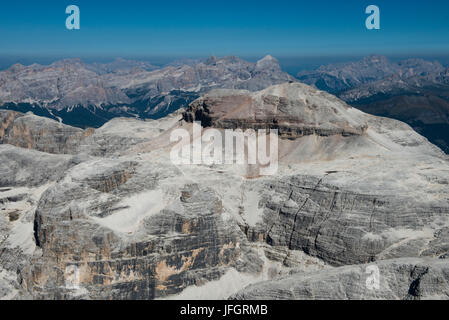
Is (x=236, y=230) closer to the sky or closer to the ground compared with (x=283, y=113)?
closer to the ground

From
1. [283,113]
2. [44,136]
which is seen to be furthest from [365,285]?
[44,136]

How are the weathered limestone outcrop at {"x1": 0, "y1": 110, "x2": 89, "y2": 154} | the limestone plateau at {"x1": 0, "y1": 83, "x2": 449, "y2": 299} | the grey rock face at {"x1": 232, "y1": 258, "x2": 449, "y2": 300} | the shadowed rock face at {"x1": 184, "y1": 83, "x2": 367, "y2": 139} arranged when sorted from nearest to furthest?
the grey rock face at {"x1": 232, "y1": 258, "x2": 449, "y2": 300}
the limestone plateau at {"x1": 0, "y1": 83, "x2": 449, "y2": 299}
the shadowed rock face at {"x1": 184, "y1": 83, "x2": 367, "y2": 139}
the weathered limestone outcrop at {"x1": 0, "y1": 110, "x2": 89, "y2": 154}

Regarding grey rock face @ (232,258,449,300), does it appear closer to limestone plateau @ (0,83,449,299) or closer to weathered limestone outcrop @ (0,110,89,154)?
limestone plateau @ (0,83,449,299)

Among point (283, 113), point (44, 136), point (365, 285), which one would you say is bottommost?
point (365, 285)

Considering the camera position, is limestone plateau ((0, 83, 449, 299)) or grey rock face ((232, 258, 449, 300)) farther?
limestone plateau ((0, 83, 449, 299))

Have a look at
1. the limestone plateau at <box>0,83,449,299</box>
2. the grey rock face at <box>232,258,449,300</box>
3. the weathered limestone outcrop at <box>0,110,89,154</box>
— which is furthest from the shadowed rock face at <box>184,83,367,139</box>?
the weathered limestone outcrop at <box>0,110,89,154</box>

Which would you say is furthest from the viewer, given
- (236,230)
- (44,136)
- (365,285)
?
(44,136)

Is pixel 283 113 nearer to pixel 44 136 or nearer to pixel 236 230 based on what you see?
pixel 236 230
